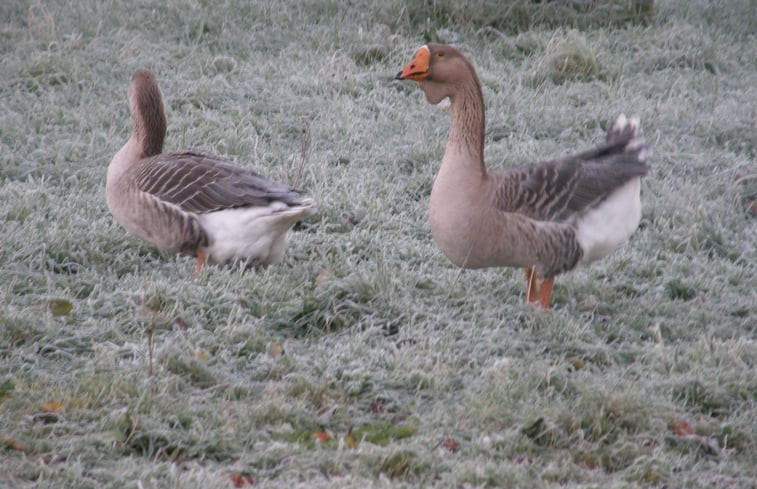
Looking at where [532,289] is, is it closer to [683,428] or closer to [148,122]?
[683,428]

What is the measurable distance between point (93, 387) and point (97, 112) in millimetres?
4429

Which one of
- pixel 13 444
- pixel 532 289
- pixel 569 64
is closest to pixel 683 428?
pixel 532 289

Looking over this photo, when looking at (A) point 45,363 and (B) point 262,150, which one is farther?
(B) point 262,150

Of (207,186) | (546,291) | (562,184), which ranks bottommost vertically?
(546,291)

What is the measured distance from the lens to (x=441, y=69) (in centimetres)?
559

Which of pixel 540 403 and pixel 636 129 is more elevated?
pixel 636 129

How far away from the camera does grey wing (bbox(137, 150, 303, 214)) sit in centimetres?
→ 581

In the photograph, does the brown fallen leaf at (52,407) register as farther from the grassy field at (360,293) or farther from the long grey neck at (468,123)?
the long grey neck at (468,123)

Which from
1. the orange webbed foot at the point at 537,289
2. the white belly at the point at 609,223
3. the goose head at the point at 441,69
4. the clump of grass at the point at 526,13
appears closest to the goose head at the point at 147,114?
the goose head at the point at 441,69

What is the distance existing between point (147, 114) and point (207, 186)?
0.87 m

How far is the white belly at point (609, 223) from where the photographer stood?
18.2 feet

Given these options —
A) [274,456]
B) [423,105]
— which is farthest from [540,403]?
[423,105]

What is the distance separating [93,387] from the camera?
4297mm

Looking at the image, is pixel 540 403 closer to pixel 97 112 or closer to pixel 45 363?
pixel 45 363
